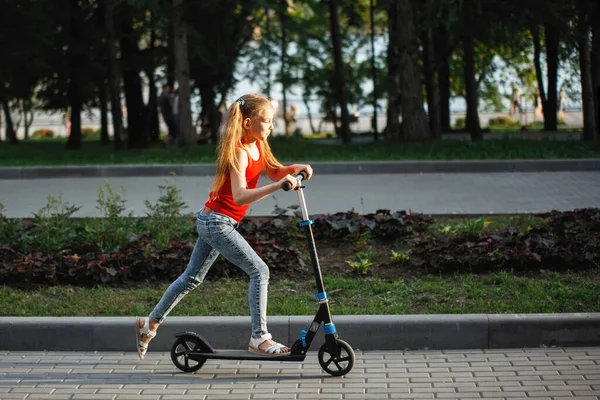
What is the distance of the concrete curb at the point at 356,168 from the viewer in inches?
645

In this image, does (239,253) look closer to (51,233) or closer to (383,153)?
(51,233)

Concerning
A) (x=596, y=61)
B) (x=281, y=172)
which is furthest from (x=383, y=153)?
(x=281, y=172)

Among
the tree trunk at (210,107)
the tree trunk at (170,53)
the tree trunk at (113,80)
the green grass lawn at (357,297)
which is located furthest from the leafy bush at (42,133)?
the green grass lawn at (357,297)

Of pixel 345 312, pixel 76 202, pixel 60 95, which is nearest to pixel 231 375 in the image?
pixel 345 312

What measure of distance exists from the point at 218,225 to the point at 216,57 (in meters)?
20.7

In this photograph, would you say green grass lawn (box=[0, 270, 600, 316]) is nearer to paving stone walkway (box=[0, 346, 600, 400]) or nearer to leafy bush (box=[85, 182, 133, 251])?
paving stone walkway (box=[0, 346, 600, 400])

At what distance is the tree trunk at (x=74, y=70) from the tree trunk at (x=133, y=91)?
50.8 inches

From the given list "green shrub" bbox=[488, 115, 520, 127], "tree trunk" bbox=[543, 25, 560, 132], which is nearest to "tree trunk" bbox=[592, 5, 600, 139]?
"tree trunk" bbox=[543, 25, 560, 132]

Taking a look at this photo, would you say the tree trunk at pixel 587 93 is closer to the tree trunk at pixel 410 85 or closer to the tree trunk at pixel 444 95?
the tree trunk at pixel 410 85

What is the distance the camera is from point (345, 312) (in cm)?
688

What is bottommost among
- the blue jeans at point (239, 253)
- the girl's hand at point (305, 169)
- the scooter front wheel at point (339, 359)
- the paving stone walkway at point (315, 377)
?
the paving stone walkway at point (315, 377)

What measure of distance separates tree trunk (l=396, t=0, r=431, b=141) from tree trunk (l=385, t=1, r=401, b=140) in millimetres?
372

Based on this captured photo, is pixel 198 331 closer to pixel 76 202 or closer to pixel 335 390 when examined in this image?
pixel 335 390

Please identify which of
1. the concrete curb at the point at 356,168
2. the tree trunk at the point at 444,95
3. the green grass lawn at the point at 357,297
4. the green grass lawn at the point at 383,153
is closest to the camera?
the green grass lawn at the point at 357,297
